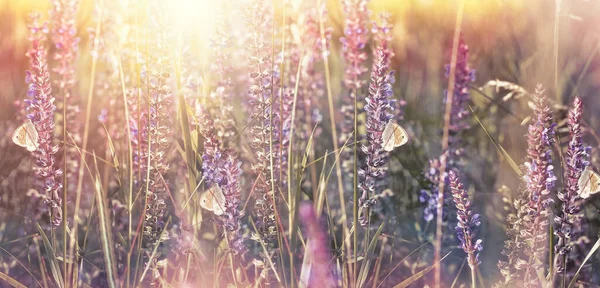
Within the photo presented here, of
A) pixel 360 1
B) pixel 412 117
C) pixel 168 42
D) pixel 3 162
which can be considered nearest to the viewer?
pixel 168 42

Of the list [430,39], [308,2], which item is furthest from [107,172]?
[430,39]

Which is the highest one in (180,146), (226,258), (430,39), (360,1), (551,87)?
(360,1)

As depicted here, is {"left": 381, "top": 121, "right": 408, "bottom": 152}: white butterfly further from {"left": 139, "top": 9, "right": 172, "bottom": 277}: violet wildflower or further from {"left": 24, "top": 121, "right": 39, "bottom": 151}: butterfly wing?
{"left": 24, "top": 121, "right": 39, "bottom": 151}: butterfly wing

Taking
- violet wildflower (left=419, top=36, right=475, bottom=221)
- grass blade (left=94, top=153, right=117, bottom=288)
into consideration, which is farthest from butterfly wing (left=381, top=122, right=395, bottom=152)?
grass blade (left=94, top=153, right=117, bottom=288)

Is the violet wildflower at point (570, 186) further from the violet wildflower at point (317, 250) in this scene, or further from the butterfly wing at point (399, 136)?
the violet wildflower at point (317, 250)

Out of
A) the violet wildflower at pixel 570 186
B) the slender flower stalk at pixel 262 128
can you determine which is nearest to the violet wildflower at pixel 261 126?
the slender flower stalk at pixel 262 128

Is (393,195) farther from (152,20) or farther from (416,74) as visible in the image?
(152,20)

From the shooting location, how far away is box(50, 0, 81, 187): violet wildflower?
185 centimetres

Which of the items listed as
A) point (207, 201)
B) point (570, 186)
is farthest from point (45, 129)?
point (570, 186)

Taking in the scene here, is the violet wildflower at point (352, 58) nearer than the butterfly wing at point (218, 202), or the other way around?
the butterfly wing at point (218, 202)

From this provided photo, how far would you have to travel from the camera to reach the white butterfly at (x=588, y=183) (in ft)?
5.80

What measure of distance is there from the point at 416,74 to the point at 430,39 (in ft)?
0.52

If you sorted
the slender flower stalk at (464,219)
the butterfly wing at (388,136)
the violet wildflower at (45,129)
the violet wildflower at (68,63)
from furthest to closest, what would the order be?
the violet wildflower at (68,63), the butterfly wing at (388,136), the violet wildflower at (45,129), the slender flower stalk at (464,219)

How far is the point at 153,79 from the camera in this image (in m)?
1.67
